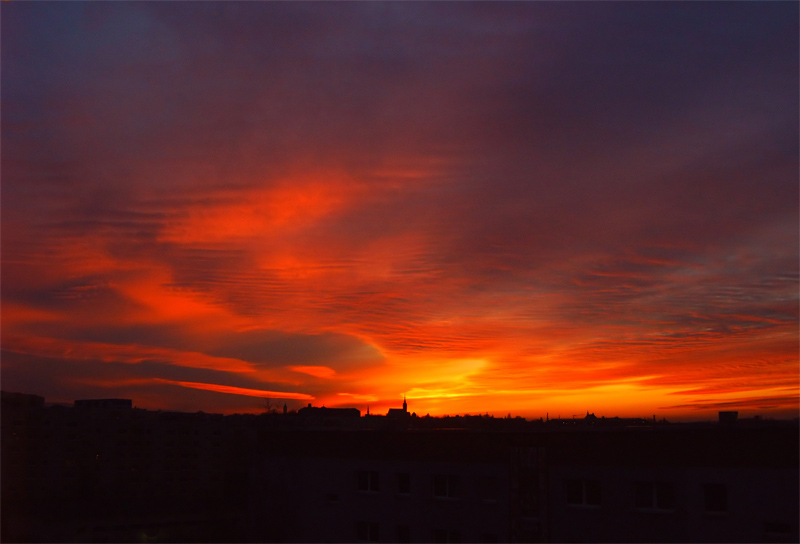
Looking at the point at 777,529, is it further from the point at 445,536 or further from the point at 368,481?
the point at 368,481

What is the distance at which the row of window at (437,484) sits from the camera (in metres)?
37.4

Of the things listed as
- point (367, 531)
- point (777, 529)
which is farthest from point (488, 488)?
point (777, 529)

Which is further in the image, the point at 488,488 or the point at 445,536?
the point at 445,536

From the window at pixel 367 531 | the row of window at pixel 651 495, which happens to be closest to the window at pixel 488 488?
the row of window at pixel 651 495

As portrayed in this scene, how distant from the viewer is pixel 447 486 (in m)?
38.8

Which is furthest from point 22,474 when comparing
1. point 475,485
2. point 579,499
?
point 579,499

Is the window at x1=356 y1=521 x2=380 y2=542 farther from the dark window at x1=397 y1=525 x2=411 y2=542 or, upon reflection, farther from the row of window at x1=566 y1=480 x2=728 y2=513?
the row of window at x1=566 y1=480 x2=728 y2=513

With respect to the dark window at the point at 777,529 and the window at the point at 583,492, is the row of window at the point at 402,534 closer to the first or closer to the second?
the window at the point at 583,492

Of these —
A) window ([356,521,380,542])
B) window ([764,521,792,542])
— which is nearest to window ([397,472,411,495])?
window ([356,521,380,542])

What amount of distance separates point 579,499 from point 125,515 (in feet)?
241

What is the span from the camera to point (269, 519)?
153ft

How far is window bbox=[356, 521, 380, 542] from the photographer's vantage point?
4078 cm

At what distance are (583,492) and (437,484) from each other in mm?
9351

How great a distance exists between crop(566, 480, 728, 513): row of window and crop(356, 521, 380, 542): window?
13.3 meters
